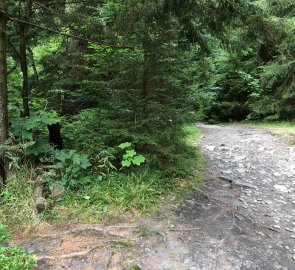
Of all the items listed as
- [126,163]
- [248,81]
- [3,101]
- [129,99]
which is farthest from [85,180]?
[248,81]

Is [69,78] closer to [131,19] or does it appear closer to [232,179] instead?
[131,19]

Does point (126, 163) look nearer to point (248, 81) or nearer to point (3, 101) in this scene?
point (3, 101)

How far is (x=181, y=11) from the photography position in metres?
4.50

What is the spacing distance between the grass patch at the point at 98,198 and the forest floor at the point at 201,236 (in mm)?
214

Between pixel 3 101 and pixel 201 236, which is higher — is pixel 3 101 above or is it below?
above

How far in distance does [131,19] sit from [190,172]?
2969mm

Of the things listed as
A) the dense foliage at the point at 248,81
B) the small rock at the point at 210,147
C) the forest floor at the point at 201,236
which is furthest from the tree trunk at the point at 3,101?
the small rock at the point at 210,147

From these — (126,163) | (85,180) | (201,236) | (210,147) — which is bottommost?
(201,236)

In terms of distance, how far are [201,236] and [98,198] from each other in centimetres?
163

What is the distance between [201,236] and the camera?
385cm

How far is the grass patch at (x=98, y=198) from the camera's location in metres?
4.00

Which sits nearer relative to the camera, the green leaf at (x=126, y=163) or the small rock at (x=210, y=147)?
the green leaf at (x=126, y=163)

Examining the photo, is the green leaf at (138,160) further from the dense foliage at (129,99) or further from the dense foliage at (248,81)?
the dense foliage at (248,81)

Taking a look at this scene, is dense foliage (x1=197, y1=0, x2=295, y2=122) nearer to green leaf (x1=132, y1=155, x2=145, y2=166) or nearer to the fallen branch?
green leaf (x1=132, y1=155, x2=145, y2=166)
